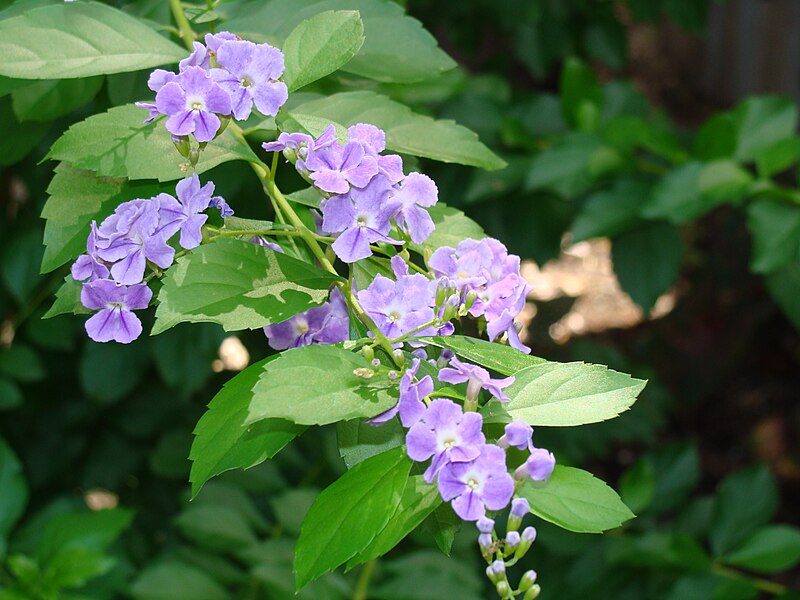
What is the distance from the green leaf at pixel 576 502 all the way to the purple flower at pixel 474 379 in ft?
0.22

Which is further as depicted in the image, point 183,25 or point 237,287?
point 183,25

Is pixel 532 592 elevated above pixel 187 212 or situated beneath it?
situated beneath

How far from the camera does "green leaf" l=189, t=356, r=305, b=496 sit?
712 mm

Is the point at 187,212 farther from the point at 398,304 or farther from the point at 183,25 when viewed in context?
the point at 183,25

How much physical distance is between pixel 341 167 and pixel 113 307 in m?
0.20

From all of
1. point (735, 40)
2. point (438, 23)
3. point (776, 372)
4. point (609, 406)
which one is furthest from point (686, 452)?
point (735, 40)

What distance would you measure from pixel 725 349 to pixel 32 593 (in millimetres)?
2960

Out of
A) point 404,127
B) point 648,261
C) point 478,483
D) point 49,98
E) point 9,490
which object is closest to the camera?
point 478,483

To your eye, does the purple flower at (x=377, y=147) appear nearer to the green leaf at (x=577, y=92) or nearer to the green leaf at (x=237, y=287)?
the green leaf at (x=237, y=287)

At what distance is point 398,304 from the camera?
2.46 ft

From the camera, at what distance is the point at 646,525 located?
2.13 meters

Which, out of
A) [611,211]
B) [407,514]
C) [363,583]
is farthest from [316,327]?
[611,211]

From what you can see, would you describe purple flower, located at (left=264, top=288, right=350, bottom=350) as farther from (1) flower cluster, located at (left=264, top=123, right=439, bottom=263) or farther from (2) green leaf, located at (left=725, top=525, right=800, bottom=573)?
(2) green leaf, located at (left=725, top=525, right=800, bottom=573)

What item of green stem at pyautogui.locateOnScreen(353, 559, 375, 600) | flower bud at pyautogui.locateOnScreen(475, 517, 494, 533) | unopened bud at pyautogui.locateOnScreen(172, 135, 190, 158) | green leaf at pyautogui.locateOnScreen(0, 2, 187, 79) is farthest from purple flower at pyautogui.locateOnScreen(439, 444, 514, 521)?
green stem at pyautogui.locateOnScreen(353, 559, 375, 600)
